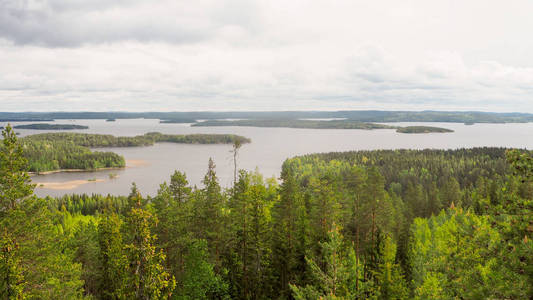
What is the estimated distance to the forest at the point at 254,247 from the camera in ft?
40.1

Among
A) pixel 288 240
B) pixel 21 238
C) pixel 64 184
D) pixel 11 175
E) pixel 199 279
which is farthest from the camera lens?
A: pixel 64 184

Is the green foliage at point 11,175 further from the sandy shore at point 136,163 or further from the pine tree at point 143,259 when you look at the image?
the sandy shore at point 136,163

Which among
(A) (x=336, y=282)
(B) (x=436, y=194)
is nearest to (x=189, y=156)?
(B) (x=436, y=194)

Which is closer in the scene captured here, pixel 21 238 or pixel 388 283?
pixel 21 238

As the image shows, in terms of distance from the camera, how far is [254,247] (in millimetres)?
26984

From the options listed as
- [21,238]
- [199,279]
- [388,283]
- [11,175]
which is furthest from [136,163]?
[21,238]

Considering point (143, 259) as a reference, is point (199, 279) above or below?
below

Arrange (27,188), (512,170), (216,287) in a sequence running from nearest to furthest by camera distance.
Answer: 1. (512,170)
2. (27,188)
3. (216,287)

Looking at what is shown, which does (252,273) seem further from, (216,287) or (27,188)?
(27,188)

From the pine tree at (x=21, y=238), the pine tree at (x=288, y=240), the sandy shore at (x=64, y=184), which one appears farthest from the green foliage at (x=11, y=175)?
the sandy shore at (x=64, y=184)

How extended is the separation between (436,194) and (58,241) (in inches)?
2958

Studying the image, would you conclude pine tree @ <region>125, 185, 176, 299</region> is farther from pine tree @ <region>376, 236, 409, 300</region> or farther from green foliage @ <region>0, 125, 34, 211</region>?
pine tree @ <region>376, 236, 409, 300</region>

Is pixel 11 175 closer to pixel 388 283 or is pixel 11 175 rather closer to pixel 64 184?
pixel 388 283

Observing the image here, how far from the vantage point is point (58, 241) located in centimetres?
1992
